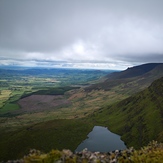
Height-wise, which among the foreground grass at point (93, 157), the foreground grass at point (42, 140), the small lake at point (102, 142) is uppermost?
the foreground grass at point (93, 157)

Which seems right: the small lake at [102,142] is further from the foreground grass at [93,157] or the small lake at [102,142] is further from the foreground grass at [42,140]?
the foreground grass at [93,157]

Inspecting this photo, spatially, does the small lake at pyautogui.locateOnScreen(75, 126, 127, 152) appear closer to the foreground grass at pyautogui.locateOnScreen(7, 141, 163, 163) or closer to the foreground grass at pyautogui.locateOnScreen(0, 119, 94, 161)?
the foreground grass at pyautogui.locateOnScreen(0, 119, 94, 161)

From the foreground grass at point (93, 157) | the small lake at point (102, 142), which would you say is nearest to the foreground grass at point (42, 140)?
the small lake at point (102, 142)

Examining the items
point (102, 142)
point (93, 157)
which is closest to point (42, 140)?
point (102, 142)

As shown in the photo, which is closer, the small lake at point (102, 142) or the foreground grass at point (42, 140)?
the foreground grass at point (42, 140)

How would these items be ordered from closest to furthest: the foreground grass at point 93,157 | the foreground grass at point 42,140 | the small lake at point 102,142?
1. the foreground grass at point 93,157
2. the foreground grass at point 42,140
3. the small lake at point 102,142

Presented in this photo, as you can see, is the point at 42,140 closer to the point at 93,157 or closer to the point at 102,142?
the point at 102,142

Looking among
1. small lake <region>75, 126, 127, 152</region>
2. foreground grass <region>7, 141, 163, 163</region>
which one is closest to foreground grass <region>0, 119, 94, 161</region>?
small lake <region>75, 126, 127, 152</region>

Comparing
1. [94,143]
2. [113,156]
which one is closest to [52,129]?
[94,143]

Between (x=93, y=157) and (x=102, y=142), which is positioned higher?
(x=93, y=157)

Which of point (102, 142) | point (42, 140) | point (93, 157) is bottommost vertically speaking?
point (102, 142)
